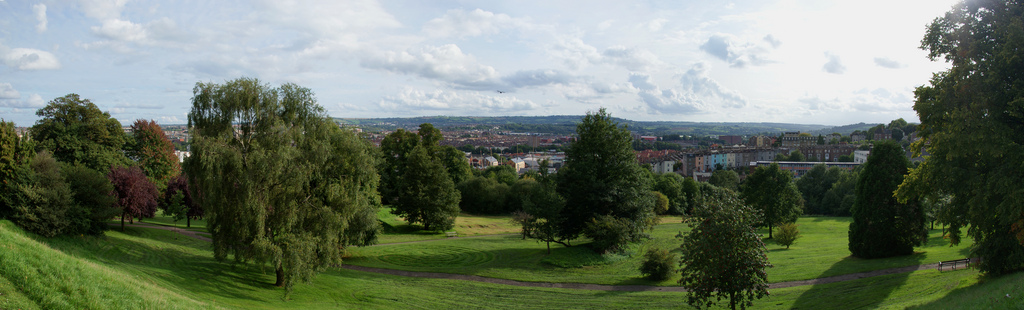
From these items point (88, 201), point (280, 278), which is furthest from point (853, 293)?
point (88, 201)

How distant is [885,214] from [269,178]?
31.6 meters

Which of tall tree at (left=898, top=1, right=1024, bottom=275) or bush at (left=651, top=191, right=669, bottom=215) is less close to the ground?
tall tree at (left=898, top=1, right=1024, bottom=275)

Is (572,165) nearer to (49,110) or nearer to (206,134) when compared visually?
(206,134)

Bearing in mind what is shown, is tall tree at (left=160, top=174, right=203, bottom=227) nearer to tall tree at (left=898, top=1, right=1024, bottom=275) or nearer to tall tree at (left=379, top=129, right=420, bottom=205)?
tall tree at (left=379, top=129, right=420, bottom=205)

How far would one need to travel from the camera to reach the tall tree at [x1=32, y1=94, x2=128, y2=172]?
32.6 metres

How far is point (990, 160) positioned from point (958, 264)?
8.50 meters

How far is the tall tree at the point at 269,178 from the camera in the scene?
19.8 m

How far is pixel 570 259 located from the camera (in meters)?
31.4

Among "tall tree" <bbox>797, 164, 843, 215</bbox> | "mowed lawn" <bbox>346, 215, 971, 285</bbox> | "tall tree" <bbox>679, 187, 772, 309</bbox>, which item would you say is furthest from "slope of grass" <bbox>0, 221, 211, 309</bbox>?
"tall tree" <bbox>797, 164, 843, 215</bbox>

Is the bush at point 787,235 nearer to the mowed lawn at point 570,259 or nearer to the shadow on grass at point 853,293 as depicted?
the mowed lawn at point 570,259

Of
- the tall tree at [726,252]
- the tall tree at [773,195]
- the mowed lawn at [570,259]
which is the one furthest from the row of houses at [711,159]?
the tall tree at [726,252]

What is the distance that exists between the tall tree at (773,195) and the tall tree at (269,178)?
35.7 metres

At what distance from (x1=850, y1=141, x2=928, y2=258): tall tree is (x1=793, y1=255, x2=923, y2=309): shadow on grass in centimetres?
526

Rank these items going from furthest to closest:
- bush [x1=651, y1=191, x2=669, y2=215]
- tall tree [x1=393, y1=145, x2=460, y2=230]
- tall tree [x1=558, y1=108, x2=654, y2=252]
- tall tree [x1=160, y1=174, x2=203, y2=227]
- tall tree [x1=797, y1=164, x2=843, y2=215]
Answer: tall tree [x1=797, y1=164, x2=843, y2=215], bush [x1=651, y1=191, x2=669, y2=215], tall tree [x1=393, y1=145, x2=460, y2=230], tall tree [x1=558, y1=108, x2=654, y2=252], tall tree [x1=160, y1=174, x2=203, y2=227]
